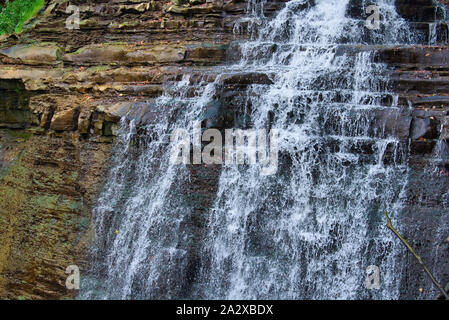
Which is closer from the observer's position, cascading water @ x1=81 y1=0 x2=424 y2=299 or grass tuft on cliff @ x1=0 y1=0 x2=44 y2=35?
cascading water @ x1=81 y1=0 x2=424 y2=299

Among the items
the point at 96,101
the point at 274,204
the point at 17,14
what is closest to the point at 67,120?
the point at 96,101

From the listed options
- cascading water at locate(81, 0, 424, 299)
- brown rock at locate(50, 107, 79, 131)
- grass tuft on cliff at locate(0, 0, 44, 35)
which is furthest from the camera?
grass tuft on cliff at locate(0, 0, 44, 35)

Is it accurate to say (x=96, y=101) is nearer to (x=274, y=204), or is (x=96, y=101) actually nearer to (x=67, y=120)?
(x=67, y=120)

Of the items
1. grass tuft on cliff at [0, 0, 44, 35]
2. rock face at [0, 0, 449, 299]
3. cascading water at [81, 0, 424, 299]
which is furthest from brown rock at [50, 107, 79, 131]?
grass tuft on cliff at [0, 0, 44, 35]

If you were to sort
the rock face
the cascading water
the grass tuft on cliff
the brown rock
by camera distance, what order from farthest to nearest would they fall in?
the grass tuft on cliff < the brown rock < the rock face < the cascading water

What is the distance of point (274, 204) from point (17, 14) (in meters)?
9.85

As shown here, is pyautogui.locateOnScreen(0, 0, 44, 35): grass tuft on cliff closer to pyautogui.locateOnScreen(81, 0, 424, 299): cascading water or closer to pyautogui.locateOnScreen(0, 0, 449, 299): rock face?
pyautogui.locateOnScreen(0, 0, 449, 299): rock face

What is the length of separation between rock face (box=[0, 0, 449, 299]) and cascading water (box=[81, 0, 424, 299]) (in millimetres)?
318

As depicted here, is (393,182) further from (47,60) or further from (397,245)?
(47,60)

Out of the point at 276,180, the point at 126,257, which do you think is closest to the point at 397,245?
the point at 276,180

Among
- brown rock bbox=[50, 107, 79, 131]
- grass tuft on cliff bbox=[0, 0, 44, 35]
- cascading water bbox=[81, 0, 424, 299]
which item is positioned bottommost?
cascading water bbox=[81, 0, 424, 299]

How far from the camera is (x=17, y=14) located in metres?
13.0

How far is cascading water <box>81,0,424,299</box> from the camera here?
7363 mm

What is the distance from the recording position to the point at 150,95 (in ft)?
32.3
